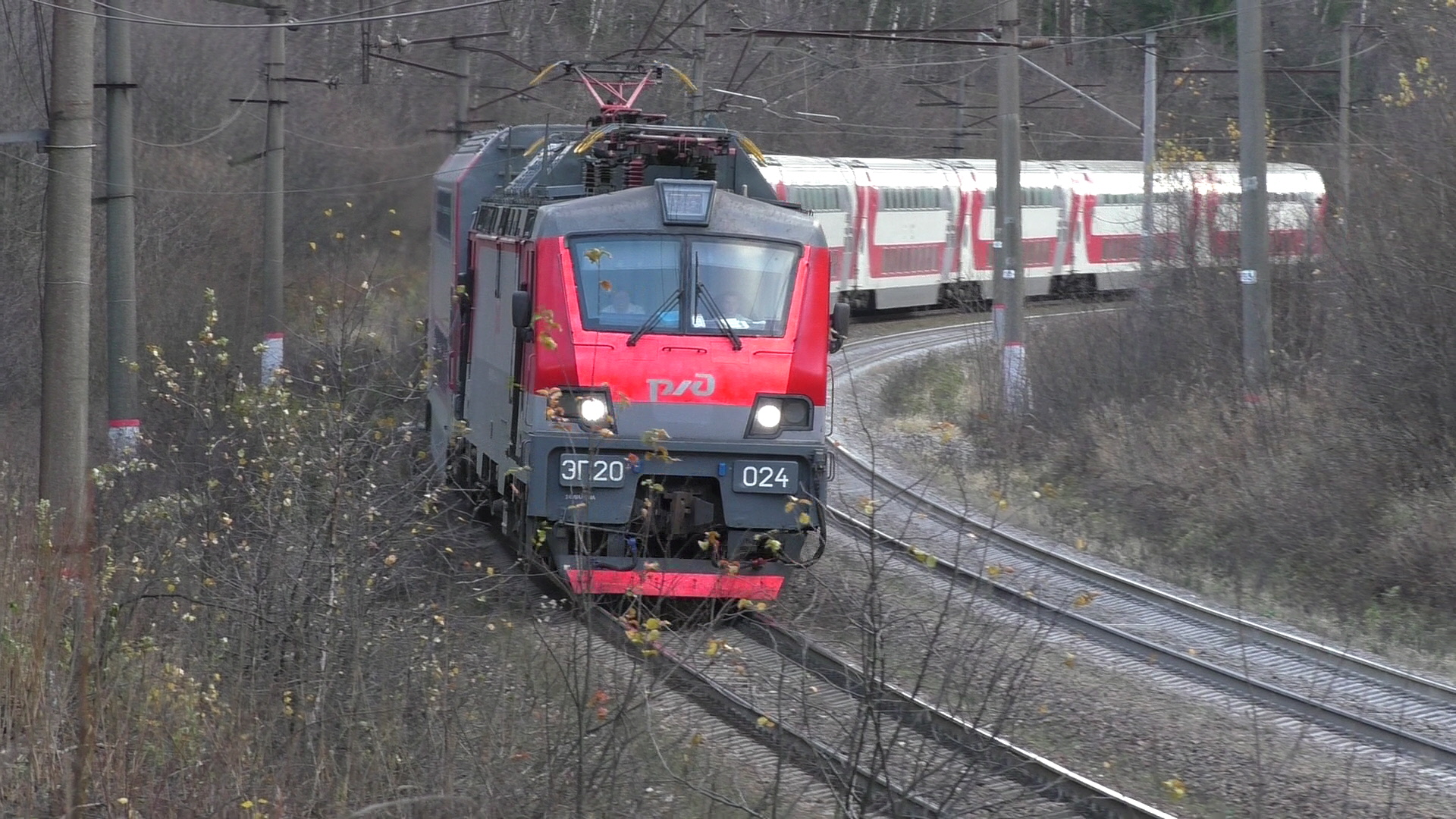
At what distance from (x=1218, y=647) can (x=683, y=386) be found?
405 cm

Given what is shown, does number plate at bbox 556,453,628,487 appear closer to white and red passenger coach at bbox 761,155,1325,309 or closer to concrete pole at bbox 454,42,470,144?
concrete pole at bbox 454,42,470,144

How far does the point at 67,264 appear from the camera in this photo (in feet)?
30.7

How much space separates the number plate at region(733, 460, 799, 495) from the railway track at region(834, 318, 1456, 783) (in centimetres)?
83

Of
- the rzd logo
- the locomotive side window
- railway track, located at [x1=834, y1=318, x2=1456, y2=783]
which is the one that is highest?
the locomotive side window

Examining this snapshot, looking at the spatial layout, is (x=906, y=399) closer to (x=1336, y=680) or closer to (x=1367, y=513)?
(x=1367, y=513)

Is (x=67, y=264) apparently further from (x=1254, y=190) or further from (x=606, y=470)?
(x=1254, y=190)

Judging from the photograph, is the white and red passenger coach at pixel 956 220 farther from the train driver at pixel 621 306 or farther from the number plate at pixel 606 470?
the number plate at pixel 606 470

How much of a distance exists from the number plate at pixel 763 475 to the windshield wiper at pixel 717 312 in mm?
770

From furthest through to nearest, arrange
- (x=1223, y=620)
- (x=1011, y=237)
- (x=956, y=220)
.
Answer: (x=956, y=220), (x=1011, y=237), (x=1223, y=620)

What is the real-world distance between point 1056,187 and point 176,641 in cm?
3065

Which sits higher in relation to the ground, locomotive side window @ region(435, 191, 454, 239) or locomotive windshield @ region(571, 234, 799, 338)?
locomotive side window @ region(435, 191, 454, 239)

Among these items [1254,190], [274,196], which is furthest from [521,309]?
[274,196]

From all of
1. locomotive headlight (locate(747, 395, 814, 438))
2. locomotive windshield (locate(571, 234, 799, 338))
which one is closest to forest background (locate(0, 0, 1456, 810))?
locomotive windshield (locate(571, 234, 799, 338))

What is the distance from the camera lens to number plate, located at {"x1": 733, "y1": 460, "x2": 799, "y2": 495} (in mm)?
10016
